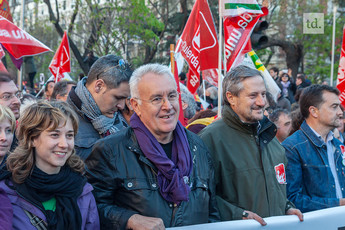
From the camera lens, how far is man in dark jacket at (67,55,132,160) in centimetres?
392

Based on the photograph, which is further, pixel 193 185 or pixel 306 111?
pixel 306 111

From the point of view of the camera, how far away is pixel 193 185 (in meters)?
3.17

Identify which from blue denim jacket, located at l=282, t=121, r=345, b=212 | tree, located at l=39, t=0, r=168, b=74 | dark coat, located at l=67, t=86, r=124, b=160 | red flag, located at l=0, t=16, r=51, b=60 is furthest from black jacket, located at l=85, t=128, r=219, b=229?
tree, located at l=39, t=0, r=168, b=74

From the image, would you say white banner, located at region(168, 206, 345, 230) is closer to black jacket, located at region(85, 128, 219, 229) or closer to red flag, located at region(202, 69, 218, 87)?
black jacket, located at region(85, 128, 219, 229)

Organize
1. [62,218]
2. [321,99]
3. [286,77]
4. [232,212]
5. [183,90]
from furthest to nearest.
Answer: [286,77], [183,90], [321,99], [232,212], [62,218]

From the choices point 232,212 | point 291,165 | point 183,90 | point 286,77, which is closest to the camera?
point 232,212

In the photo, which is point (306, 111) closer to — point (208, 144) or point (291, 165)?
point (291, 165)

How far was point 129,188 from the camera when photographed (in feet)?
9.91

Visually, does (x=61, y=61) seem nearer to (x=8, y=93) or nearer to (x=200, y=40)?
(x=200, y=40)

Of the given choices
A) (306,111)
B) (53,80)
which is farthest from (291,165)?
(53,80)

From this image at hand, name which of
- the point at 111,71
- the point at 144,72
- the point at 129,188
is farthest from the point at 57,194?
the point at 111,71

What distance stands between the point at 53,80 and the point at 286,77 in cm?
628

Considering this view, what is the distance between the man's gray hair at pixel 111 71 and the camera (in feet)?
13.0

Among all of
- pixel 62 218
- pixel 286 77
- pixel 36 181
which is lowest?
pixel 286 77
